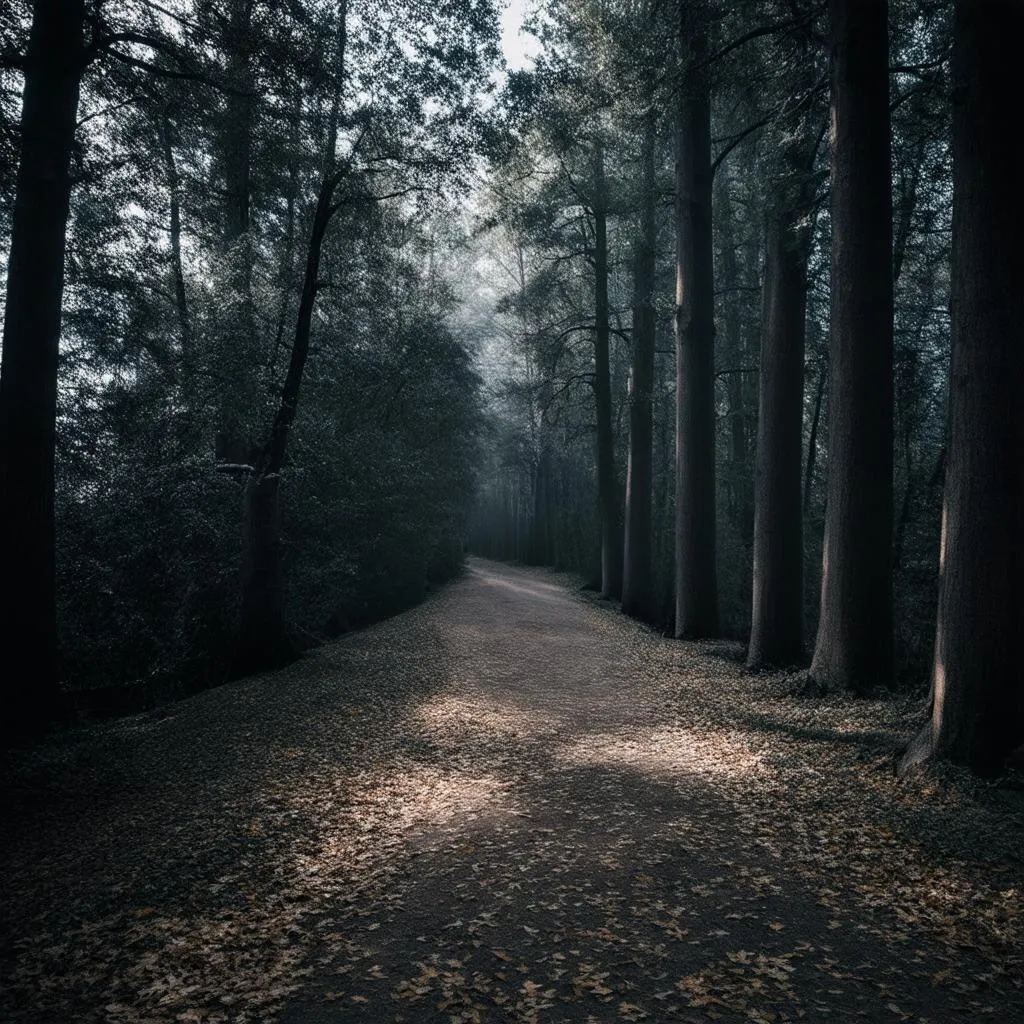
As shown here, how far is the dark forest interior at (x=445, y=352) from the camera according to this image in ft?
15.4

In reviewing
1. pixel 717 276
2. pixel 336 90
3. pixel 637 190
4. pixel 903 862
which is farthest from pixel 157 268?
pixel 717 276

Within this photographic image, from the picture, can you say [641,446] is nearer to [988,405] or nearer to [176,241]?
[176,241]

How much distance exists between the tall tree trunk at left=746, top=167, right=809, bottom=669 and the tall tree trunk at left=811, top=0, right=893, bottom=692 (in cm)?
180

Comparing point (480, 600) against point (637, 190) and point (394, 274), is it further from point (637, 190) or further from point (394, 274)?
point (637, 190)

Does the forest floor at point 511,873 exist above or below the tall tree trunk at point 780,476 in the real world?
below

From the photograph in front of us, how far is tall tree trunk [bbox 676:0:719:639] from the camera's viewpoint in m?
11.8

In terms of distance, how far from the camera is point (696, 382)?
11.7 metres

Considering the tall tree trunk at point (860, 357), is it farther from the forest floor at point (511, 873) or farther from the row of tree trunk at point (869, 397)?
the forest floor at point (511, 873)

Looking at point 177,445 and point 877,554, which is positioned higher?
point 177,445

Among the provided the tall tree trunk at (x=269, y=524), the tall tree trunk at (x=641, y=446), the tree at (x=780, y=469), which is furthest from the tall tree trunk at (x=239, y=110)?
the tall tree trunk at (x=641, y=446)

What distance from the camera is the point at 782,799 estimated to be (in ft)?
15.4

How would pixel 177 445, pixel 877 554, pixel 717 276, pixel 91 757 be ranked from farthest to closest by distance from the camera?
pixel 717 276
pixel 177 445
pixel 877 554
pixel 91 757

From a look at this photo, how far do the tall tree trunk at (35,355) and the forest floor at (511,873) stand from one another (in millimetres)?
1086

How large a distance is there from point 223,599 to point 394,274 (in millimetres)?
6322
